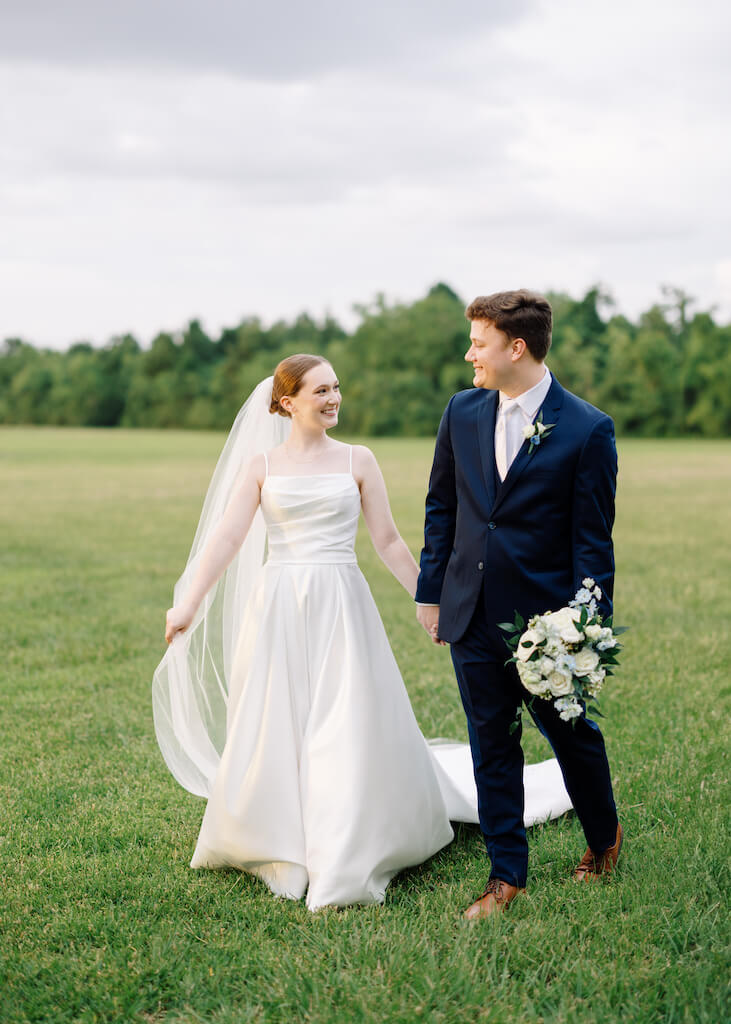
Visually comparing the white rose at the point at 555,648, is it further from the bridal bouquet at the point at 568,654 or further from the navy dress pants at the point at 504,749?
the navy dress pants at the point at 504,749

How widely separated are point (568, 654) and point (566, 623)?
107mm

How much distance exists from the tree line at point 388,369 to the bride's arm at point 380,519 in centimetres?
6341

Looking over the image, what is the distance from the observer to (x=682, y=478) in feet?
100

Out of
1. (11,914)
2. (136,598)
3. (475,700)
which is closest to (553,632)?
(475,700)

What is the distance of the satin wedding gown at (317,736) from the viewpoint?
158 inches

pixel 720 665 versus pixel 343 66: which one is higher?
pixel 343 66

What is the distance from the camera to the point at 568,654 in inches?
134

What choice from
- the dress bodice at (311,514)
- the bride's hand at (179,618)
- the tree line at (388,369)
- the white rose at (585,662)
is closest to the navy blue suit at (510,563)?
the white rose at (585,662)

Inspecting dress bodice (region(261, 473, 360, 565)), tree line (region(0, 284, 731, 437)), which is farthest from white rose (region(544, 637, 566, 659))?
tree line (region(0, 284, 731, 437))

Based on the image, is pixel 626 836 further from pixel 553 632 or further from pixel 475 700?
pixel 553 632

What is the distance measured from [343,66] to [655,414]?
→ 54.9m

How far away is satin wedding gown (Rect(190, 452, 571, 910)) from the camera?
4.01 m

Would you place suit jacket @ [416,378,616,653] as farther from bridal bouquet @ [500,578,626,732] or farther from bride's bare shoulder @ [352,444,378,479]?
bride's bare shoulder @ [352,444,378,479]

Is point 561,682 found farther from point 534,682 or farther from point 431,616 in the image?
point 431,616
